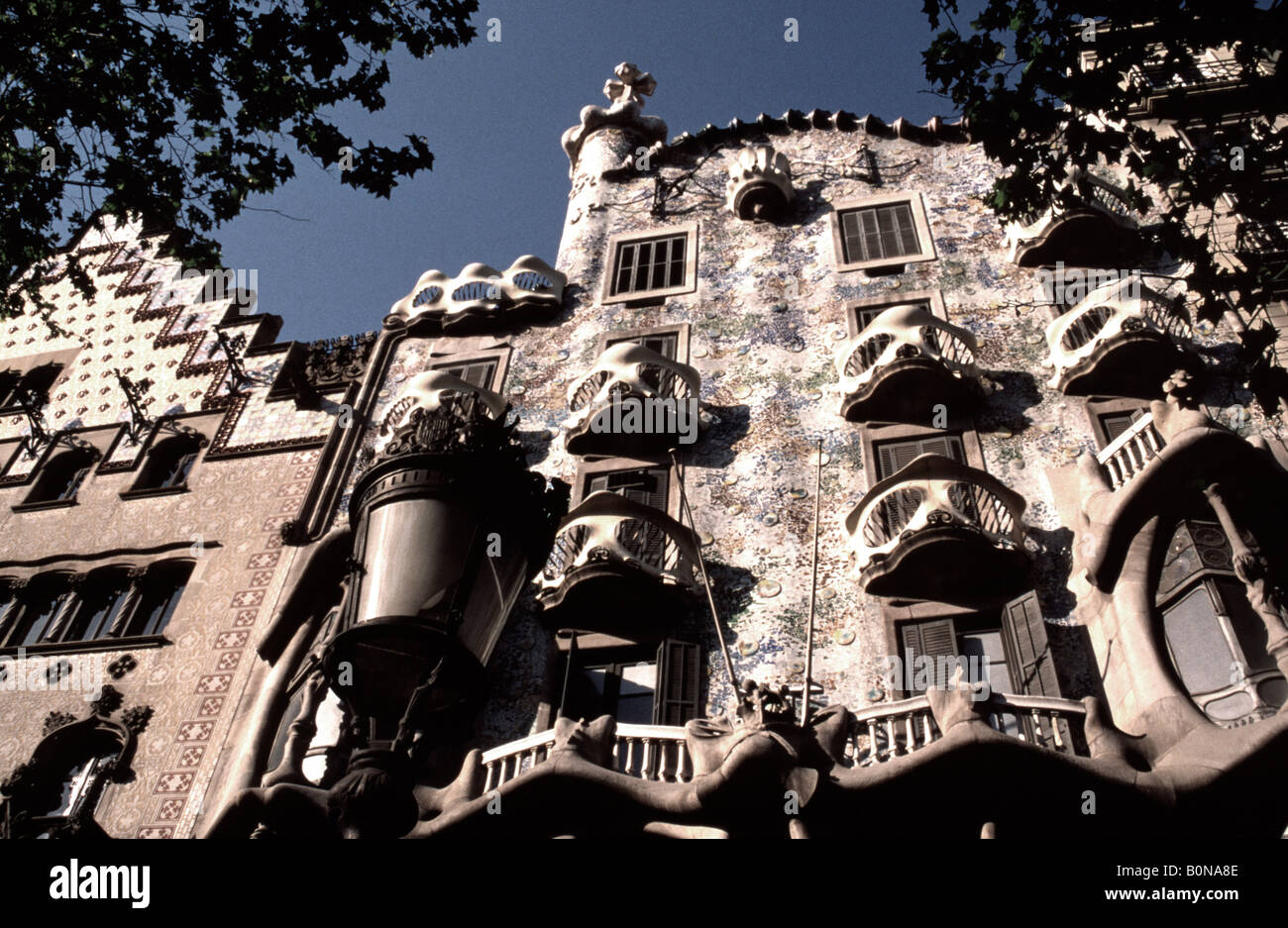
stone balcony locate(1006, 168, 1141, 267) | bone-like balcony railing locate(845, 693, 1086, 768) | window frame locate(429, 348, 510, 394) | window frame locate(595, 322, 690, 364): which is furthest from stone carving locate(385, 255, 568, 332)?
bone-like balcony railing locate(845, 693, 1086, 768)

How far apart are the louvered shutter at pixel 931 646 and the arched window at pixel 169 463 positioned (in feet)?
35.8

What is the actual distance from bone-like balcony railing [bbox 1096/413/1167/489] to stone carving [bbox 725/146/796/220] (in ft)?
29.5

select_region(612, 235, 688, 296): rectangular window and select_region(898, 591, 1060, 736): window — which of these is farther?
select_region(612, 235, 688, 296): rectangular window

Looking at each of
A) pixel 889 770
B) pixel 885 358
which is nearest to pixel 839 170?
pixel 885 358

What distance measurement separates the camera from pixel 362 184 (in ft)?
34.6

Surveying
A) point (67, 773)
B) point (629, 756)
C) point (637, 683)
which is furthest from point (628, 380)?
point (67, 773)

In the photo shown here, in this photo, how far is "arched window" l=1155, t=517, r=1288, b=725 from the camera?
998cm

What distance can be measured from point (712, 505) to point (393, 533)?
28.2ft

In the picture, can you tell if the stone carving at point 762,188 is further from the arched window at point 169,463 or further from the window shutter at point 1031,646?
the window shutter at point 1031,646

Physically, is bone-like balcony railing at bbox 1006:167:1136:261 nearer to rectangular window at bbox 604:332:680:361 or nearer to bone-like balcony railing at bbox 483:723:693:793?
rectangular window at bbox 604:332:680:361

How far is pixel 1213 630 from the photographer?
35.1ft

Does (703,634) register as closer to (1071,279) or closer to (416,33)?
(416,33)

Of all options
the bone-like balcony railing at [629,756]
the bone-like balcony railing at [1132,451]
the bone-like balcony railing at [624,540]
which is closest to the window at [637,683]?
the bone-like balcony railing at [624,540]
